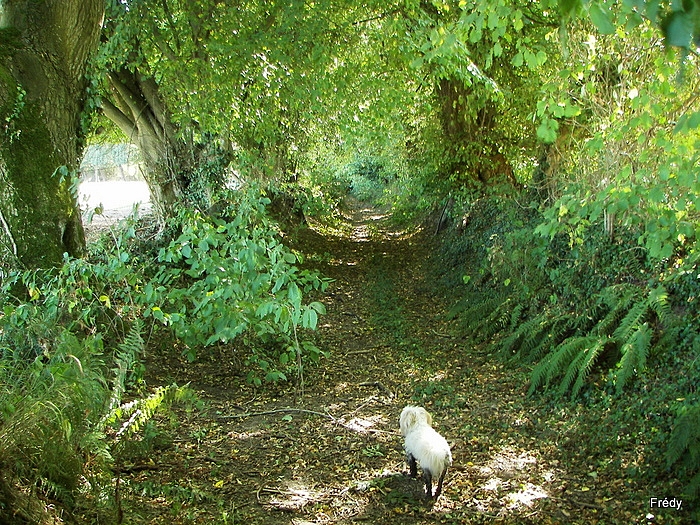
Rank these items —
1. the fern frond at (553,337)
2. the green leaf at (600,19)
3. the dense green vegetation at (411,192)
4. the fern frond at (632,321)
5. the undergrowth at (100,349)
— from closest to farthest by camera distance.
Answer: the green leaf at (600,19), the undergrowth at (100,349), the dense green vegetation at (411,192), the fern frond at (632,321), the fern frond at (553,337)

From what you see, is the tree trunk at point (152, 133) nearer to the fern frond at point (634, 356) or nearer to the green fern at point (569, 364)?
the green fern at point (569, 364)

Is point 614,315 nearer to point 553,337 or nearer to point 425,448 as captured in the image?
point 553,337

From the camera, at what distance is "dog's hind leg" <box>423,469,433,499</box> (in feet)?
14.0

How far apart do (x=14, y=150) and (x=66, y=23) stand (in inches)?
60.9

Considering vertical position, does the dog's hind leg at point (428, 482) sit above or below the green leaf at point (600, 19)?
below

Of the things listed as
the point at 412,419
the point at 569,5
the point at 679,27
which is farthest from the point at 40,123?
the point at 679,27

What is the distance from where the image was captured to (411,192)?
1375 cm

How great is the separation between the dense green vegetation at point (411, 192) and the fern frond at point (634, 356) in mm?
21

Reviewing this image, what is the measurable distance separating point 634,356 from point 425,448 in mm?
2744

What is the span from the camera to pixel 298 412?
19.3ft

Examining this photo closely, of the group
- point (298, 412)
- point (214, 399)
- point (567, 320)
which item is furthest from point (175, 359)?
point (567, 320)

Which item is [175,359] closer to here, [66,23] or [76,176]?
[76,176]

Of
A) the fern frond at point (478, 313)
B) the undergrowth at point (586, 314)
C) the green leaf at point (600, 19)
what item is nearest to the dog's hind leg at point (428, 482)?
the undergrowth at point (586, 314)

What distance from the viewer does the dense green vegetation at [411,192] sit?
382cm
